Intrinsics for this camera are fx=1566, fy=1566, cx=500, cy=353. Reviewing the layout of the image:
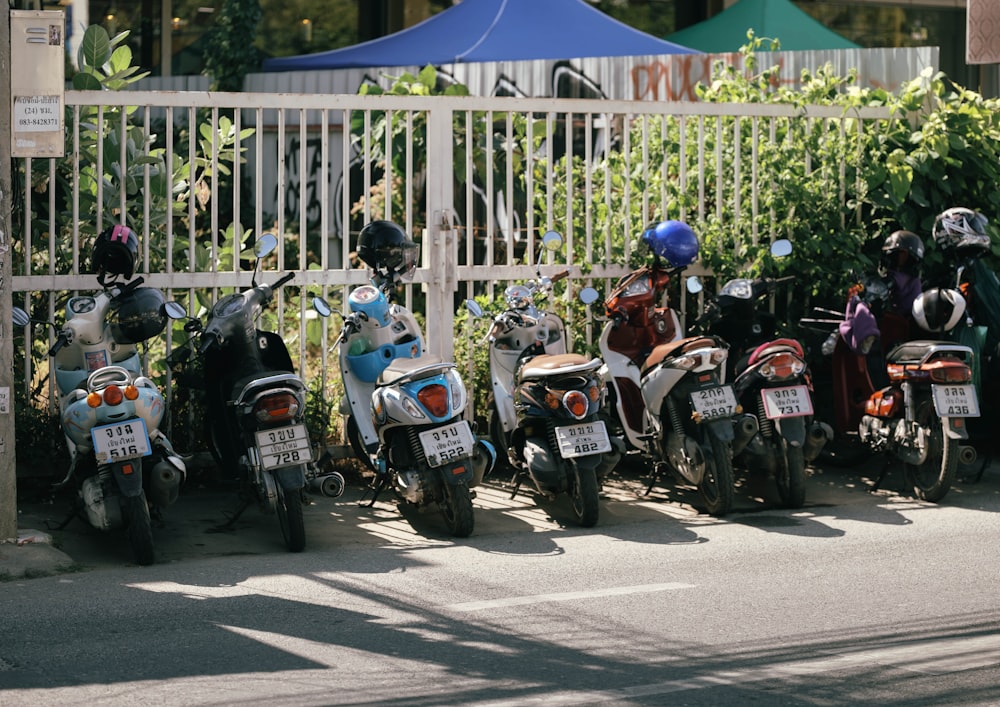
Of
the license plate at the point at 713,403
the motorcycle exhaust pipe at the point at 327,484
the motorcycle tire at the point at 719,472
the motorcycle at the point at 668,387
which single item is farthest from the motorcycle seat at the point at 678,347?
the motorcycle exhaust pipe at the point at 327,484

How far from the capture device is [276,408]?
316 inches

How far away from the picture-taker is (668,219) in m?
10.5

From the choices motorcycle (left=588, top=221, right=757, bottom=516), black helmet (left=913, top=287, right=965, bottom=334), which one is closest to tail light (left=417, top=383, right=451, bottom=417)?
motorcycle (left=588, top=221, right=757, bottom=516)

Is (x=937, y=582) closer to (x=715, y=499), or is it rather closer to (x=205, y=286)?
(x=715, y=499)

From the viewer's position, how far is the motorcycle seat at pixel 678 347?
8.95m

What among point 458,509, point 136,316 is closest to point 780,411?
point 458,509

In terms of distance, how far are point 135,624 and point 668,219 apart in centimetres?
514

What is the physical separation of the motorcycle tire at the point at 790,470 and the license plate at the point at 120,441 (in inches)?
142

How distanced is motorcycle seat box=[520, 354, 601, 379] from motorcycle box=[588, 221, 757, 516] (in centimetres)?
48

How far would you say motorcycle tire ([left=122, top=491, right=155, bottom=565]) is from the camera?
7652mm

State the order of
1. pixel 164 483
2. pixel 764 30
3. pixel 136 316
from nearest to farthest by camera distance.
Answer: pixel 164 483 → pixel 136 316 → pixel 764 30

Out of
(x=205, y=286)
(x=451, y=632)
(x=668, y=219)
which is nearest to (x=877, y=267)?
(x=668, y=219)

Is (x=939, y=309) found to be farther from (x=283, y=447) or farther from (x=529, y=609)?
(x=283, y=447)

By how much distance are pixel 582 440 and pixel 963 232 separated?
123 inches
